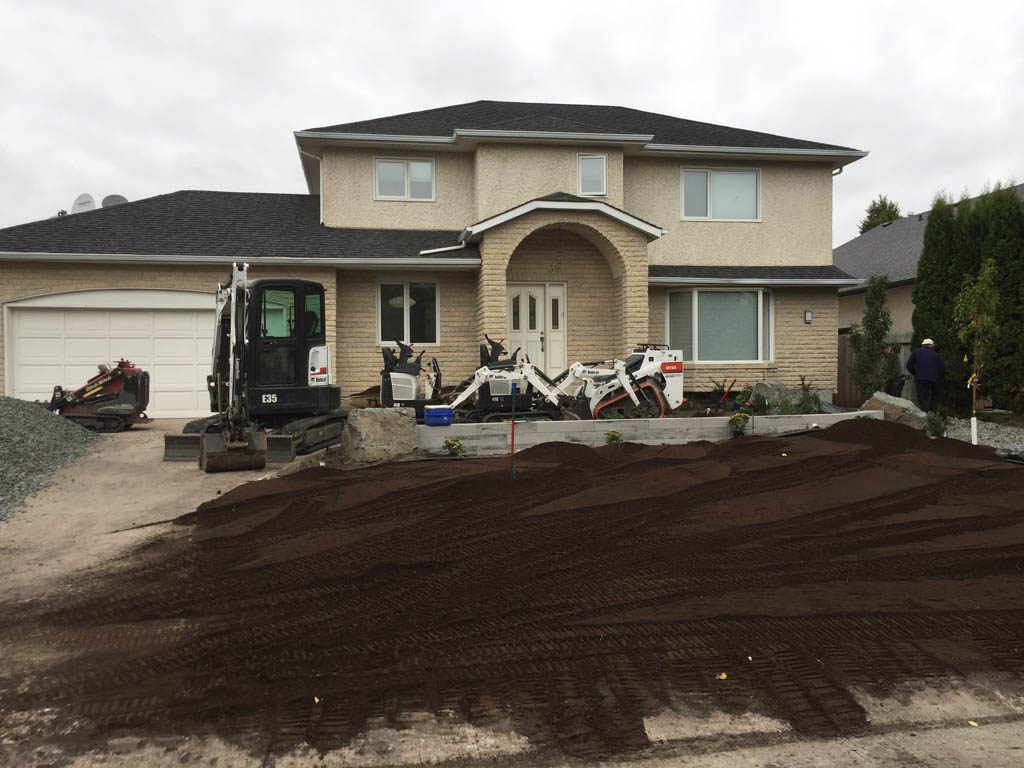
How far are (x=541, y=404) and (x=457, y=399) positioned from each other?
1428 millimetres

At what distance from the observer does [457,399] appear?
12.0 m

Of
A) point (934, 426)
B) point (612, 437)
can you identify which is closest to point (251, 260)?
point (612, 437)

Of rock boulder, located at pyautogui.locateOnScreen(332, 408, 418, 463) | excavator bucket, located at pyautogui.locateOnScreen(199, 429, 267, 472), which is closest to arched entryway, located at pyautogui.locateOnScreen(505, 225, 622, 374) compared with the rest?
rock boulder, located at pyautogui.locateOnScreen(332, 408, 418, 463)

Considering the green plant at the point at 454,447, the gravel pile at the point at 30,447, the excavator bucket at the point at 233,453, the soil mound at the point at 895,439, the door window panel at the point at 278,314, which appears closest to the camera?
the gravel pile at the point at 30,447

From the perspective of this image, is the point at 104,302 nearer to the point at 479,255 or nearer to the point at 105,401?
the point at 105,401

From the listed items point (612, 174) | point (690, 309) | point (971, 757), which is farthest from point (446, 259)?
point (971, 757)

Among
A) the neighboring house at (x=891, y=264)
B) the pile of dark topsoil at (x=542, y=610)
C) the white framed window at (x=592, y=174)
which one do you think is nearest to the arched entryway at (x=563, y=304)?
the white framed window at (x=592, y=174)

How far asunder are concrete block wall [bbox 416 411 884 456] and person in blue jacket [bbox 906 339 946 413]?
12.4 ft

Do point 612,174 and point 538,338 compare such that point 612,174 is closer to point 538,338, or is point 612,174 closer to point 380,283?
point 538,338

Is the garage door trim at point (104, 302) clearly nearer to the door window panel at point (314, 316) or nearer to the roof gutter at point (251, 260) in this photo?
the roof gutter at point (251, 260)

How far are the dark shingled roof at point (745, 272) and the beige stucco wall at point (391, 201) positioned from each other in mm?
4465

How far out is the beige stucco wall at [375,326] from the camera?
1595cm

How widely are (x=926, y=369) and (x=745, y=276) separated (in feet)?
13.4

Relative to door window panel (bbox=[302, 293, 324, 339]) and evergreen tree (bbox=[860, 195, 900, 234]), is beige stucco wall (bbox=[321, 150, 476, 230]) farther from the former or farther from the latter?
evergreen tree (bbox=[860, 195, 900, 234])
